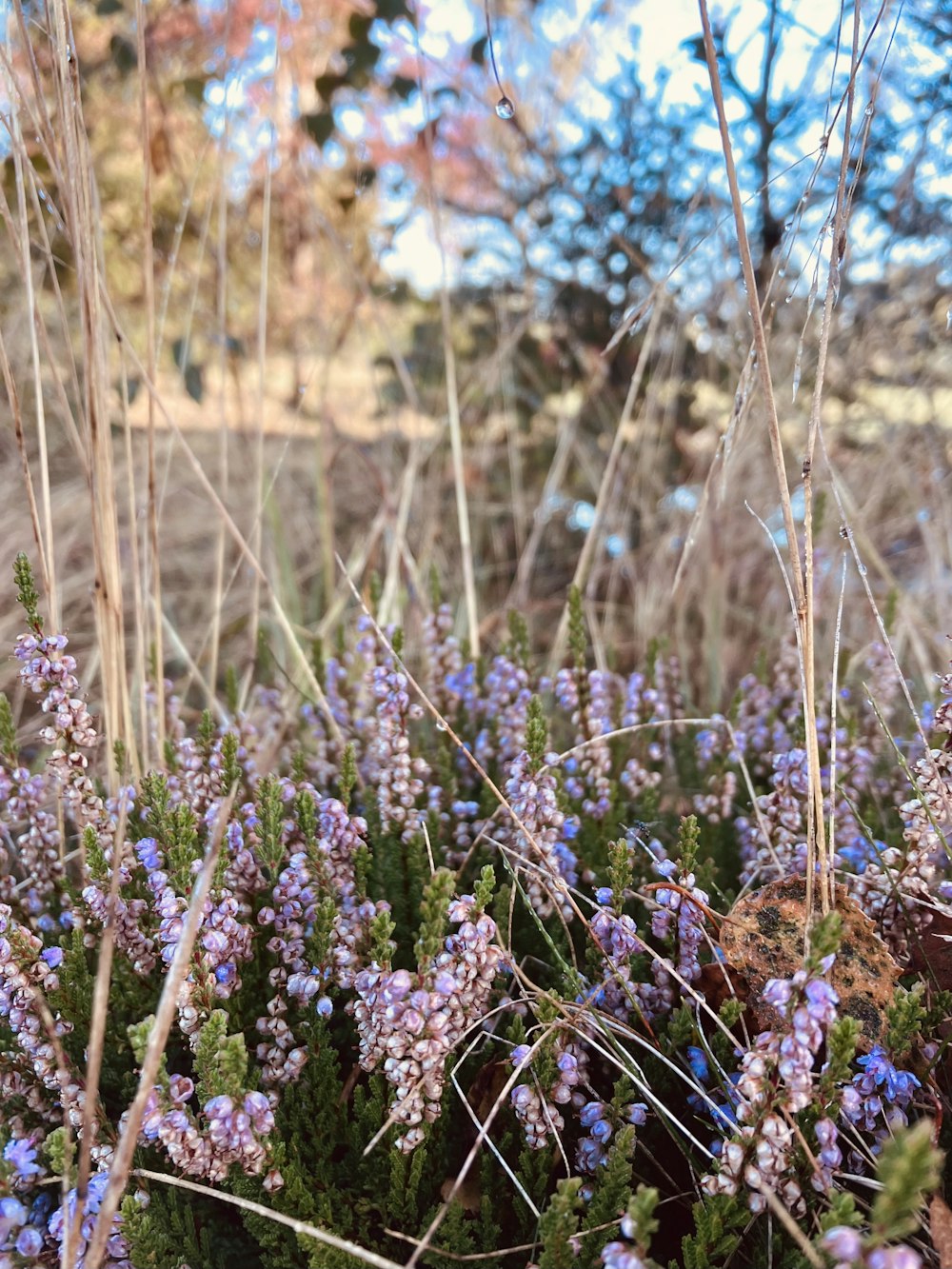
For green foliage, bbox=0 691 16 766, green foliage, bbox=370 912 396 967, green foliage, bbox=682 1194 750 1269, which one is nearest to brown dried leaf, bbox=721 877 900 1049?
green foliage, bbox=682 1194 750 1269

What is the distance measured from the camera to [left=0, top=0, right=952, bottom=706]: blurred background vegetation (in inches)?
132

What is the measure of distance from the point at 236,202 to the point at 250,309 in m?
1.56

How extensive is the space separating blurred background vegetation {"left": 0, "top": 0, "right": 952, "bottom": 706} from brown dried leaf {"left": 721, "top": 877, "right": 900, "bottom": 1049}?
1541mm

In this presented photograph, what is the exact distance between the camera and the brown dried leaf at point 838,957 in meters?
1.38

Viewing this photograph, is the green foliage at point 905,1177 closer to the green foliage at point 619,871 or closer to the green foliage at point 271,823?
the green foliage at point 619,871

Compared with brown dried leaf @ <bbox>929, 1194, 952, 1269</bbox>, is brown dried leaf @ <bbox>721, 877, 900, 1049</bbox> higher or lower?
higher

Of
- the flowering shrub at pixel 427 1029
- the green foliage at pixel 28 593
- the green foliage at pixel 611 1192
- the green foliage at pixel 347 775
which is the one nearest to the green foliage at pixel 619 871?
the flowering shrub at pixel 427 1029

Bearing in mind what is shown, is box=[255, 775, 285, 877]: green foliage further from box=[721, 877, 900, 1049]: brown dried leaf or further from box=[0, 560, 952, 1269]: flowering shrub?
box=[721, 877, 900, 1049]: brown dried leaf

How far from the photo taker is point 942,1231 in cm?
110

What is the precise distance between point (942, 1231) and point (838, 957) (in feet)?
1.24

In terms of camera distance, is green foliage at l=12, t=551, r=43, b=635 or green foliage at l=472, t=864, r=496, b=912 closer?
green foliage at l=472, t=864, r=496, b=912

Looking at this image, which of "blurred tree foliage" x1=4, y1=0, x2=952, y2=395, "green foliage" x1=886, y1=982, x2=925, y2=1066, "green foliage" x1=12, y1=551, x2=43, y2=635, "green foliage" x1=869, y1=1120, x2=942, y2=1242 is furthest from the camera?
"blurred tree foliage" x1=4, y1=0, x2=952, y2=395

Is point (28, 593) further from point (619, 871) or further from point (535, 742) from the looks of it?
point (619, 871)

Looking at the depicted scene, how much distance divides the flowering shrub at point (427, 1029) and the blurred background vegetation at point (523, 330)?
3.65 feet
